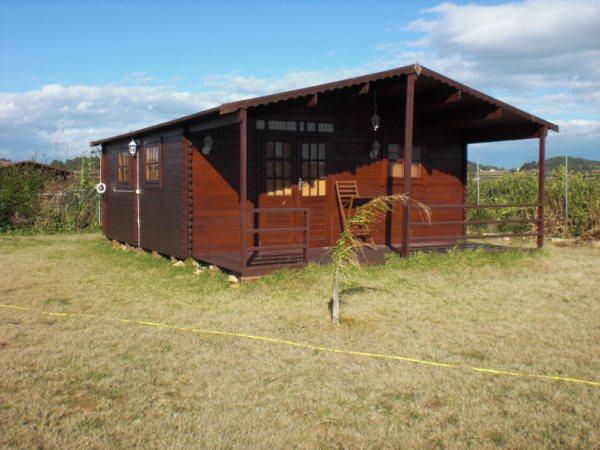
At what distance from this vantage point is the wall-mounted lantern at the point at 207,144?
9.49 m

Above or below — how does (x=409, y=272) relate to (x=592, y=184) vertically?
below

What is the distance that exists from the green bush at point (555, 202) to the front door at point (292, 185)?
650 cm

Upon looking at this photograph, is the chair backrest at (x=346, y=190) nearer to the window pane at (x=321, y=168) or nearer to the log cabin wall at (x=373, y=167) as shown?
the log cabin wall at (x=373, y=167)

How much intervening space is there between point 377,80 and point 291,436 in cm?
649

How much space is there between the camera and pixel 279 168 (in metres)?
10.0

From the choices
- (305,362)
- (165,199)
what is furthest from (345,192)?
(305,362)

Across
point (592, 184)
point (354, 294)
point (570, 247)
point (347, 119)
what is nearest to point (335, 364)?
point (354, 294)

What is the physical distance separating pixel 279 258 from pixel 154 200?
3.21m

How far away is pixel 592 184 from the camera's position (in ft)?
46.4

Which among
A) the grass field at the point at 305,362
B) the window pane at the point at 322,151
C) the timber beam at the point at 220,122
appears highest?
the timber beam at the point at 220,122

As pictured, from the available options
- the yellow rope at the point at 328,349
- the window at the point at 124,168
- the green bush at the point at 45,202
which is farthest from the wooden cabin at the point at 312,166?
the green bush at the point at 45,202

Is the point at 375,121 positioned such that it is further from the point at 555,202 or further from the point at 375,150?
the point at 555,202

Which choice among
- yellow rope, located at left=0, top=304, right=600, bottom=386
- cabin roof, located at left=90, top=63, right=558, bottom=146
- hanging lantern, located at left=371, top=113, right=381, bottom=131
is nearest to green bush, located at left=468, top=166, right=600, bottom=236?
cabin roof, located at left=90, top=63, right=558, bottom=146

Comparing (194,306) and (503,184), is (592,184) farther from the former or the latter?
(194,306)
